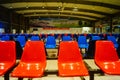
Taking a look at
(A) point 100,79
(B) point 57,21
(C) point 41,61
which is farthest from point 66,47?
(B) point 57,21

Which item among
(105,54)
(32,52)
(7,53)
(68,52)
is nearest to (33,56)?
(32,52)

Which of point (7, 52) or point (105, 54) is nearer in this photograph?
point (7, 52)

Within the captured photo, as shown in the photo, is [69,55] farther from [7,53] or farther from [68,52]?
[7,53]

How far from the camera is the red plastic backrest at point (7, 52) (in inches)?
159

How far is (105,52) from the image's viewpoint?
4152 millimetres

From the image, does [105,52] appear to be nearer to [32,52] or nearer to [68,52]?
[68,52]

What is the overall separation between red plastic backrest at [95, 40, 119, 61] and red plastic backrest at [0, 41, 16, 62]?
1.47 metres

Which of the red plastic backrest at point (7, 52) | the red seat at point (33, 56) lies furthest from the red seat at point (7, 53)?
the red seat at point (33, 56)

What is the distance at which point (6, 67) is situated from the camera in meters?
3.78

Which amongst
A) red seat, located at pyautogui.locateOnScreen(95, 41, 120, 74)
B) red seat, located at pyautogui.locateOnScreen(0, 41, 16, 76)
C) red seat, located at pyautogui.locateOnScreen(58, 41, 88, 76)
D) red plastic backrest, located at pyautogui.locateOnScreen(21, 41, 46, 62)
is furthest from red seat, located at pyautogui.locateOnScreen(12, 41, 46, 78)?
red seat, located at pyautogui.locateOnScreen(95, 41, 120, 74)

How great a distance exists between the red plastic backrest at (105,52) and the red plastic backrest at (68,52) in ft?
1.15

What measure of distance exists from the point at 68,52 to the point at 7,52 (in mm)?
1058

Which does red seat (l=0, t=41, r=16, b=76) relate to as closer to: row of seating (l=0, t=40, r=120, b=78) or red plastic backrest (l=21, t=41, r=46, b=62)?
row of seating (l=0, t=40, r=120, b=78)

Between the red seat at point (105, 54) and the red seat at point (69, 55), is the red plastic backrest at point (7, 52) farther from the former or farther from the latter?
the red seat at point (105, 54)
